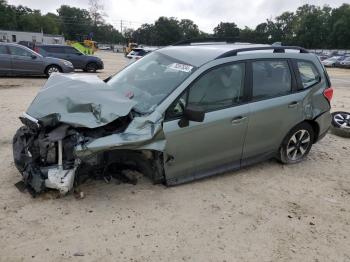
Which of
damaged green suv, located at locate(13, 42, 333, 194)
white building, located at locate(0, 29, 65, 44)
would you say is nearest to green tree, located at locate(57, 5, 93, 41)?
white building, located at locate(0, 29, 65, 44)

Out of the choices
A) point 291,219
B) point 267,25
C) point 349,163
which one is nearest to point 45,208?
point 291,219

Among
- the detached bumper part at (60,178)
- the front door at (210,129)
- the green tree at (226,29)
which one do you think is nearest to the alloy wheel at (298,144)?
the front door at (210,129)

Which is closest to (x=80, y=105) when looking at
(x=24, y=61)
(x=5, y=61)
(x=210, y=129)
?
(x=210, y=129)

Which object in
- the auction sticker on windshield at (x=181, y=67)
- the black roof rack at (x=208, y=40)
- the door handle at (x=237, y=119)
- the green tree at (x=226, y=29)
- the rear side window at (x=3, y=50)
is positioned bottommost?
the green tree at (x=226, y=29)

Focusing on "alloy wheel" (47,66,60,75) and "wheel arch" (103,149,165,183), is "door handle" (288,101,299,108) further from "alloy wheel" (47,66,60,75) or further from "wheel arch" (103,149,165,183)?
"alloy wheel" (47,66,60,75)

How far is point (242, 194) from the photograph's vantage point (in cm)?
482

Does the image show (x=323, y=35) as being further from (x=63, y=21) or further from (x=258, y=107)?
(x=258, y=107)

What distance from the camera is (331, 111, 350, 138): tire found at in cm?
771

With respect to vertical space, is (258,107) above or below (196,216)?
above

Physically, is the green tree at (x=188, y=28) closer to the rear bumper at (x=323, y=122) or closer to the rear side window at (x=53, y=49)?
the rear side window at (x=53, y=49)

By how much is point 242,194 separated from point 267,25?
121 m

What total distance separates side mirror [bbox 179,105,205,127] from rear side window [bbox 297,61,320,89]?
206 cm

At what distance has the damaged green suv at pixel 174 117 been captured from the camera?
4.16 metres

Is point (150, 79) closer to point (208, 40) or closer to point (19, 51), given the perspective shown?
point (208, 40)
